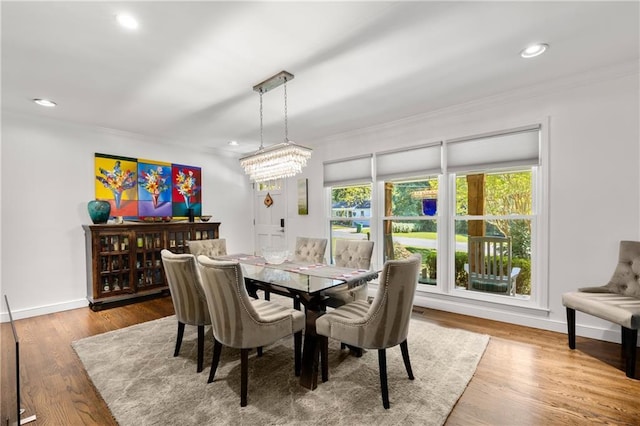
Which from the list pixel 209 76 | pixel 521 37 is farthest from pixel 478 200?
pixel 209 76

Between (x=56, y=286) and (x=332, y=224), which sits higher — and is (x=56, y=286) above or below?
below

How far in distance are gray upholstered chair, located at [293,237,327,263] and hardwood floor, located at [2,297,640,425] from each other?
5.84 ft

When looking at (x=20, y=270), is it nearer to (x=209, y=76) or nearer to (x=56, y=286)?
(x=56, y=286)

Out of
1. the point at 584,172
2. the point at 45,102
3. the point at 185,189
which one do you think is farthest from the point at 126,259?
the point at 584,172

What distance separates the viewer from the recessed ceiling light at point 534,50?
7.45ft

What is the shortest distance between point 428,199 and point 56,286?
16.6 feet

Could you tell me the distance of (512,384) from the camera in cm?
214

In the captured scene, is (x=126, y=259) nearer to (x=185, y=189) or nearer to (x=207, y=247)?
(x=207, y=247)

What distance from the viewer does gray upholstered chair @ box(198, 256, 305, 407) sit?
188 cm

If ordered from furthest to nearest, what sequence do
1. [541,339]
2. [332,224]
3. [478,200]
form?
1. [332,224]
2. [478,200]
3. [541,339]

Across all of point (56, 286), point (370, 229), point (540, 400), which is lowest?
point (540, 400)

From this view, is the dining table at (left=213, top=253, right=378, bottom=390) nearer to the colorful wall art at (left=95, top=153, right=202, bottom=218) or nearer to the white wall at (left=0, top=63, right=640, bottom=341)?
the white wall at (left=0, top=63, right=640, bottom=341)

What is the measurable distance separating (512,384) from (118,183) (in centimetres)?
520

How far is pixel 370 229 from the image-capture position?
4477 millimetres
